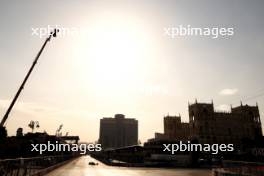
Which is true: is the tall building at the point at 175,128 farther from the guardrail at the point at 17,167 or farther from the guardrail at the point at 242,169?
the guardrail at the point at 17,167

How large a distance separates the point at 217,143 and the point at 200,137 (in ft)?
29.8

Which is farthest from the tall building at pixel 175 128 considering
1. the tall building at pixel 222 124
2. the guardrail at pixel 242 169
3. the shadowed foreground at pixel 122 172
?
the guardrail at pixel 242 169

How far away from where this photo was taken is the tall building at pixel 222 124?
130 meters

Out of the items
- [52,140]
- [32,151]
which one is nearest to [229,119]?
[52,140]

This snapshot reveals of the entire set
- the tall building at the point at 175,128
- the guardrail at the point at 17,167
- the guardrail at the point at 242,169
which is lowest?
the guardrail at the point at 242,169

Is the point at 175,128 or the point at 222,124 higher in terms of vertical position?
the point at 222,124

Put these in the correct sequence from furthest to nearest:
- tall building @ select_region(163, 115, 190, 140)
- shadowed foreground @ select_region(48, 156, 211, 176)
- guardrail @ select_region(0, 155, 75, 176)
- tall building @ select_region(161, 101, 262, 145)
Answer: tall building @ select_region(163, 115, 190, 140) < tall building @ select_region(161, 101, 262, 145) < shadowed foreground @ select_region(48, 156, 211, 176) < guardrail @ select_region(0, 155, 75, 176)

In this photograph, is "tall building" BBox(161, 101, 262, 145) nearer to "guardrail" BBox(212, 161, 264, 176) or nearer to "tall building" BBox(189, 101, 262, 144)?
"tall building" BBox(189, 101, 262, 144)

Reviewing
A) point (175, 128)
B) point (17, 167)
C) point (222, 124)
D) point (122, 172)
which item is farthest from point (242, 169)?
point (175, 128)

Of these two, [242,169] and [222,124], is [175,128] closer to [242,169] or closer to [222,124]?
[222,124]

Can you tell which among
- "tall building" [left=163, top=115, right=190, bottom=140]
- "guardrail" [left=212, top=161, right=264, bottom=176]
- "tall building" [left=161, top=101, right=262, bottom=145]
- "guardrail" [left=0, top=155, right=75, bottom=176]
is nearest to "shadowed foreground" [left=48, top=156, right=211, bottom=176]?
"guardrail" [left=0, top=155, right=75, bottom=176]

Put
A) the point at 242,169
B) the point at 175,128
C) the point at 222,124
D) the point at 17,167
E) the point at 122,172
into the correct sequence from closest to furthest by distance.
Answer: the point at 17,167 → the point at 242,169 → the point at 122,172 → the point at 222,124 → the point at 175,128

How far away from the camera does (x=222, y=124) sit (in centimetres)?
13575

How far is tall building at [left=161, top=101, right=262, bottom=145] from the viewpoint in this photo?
428 feet
